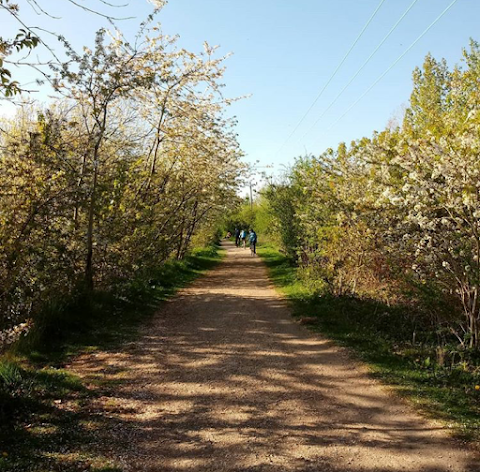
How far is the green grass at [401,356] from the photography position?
5020 millimetres

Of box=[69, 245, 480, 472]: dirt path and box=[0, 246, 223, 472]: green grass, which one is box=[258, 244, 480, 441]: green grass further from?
box=[0, 246, 223, 472]: green grass

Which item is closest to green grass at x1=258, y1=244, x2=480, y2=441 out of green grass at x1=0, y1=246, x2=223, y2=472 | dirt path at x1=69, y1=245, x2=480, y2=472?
dirt path at x1=69, y1=245, x2=480, y2=472

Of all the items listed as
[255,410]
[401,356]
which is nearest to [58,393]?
[255,410]

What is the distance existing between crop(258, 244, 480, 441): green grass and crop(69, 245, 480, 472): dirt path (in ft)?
1.07

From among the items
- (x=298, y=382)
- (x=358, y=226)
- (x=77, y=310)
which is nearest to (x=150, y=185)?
(x=77, y=310)

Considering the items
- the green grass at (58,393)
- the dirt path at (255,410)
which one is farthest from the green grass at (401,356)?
the green grass at (58,393)

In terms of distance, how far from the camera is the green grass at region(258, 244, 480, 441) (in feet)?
16.5

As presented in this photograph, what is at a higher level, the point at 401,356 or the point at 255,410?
the point at 401,356

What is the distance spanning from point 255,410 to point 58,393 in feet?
8.00

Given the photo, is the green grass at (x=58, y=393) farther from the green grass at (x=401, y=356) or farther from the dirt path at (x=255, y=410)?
the green grass at (x=401, y=356)

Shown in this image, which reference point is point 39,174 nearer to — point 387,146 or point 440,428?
point 387,146

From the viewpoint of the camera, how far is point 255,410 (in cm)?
497

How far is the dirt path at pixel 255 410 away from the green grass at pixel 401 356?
1.07ft

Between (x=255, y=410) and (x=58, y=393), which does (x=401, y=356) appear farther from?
(x=58, y=393)
